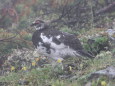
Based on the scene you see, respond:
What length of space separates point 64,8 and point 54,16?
1.12 m

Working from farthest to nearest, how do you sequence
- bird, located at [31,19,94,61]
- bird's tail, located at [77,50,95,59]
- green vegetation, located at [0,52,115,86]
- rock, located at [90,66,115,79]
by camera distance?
bird's tail, located at [77,50,95,59] < bird, located at [31,19,94,61] < green vegetation, located at [0,52,115,86] < rock, located at [90,66,115,79]

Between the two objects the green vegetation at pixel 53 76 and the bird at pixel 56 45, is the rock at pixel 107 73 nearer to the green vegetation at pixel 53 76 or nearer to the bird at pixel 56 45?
the green vegetation at pixel 53 76

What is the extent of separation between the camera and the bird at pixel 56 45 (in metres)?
7.06

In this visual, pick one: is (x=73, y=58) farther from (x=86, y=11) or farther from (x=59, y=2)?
(x=86, y=11)

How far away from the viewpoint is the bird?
23.2 feet

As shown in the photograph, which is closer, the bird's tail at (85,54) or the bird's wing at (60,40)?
the bird's wing at (60,40)

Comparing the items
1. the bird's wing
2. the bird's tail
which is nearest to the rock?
the bird's tail

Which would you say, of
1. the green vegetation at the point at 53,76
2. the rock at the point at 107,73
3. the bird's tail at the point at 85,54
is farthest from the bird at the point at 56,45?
the rock at the point at 107,73

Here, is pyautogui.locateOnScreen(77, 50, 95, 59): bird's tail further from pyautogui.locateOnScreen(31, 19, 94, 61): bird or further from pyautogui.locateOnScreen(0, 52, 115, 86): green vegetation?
pyautogui.locateOnScreen(0, 52, 115, 86): green vegetation

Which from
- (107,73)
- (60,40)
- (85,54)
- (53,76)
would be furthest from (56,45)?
(107,73)

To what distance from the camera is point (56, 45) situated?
705cm

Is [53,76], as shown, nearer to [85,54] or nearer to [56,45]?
[56,45]

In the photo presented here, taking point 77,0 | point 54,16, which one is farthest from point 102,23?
point 54,16

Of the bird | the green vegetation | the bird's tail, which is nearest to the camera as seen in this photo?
the green vegetation
